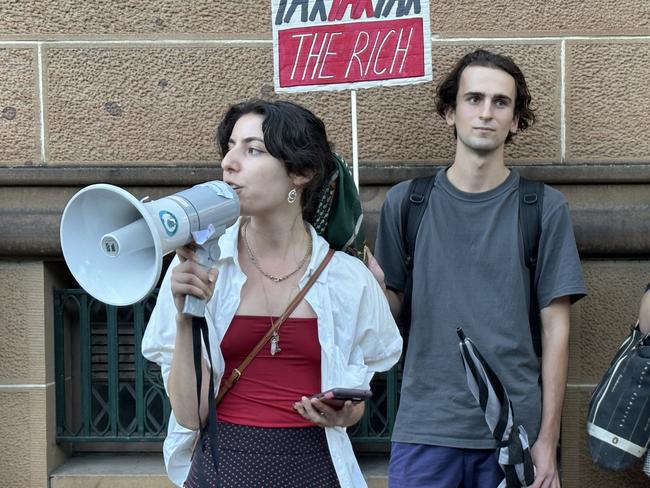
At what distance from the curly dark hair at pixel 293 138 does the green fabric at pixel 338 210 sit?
0.07 m

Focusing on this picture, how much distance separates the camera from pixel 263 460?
284 cm

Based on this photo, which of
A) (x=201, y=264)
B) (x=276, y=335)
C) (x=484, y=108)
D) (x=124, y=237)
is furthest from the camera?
(x=484, y=108)

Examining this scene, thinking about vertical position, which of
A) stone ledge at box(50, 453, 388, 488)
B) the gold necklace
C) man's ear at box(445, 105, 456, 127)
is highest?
man's ear at box(445, 105, 456, 127)

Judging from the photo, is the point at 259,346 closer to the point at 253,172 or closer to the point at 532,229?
the point at 253,172

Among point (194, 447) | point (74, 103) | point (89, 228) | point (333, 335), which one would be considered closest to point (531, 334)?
point (333, 335)

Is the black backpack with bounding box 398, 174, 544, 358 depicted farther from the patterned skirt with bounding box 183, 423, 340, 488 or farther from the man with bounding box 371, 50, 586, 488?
the patterned skirt with bounding box 183, 423, 340, 488

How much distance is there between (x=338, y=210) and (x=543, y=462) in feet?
3.88

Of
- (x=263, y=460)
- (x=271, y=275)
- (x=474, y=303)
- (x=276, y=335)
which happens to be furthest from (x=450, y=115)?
(x=263, y=460)

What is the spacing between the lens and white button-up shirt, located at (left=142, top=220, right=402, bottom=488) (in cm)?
290

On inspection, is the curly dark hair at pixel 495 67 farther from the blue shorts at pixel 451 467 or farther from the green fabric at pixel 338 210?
the blue shorts at pixel 451 467

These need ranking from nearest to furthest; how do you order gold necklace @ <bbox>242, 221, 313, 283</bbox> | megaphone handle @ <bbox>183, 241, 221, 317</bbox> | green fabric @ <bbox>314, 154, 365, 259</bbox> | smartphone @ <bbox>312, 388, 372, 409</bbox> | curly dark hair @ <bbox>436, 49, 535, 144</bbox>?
megaphone handle @ <bbox>183, 241, 221, 317</bbox> → smartphone @ <bbox>312, 388, 372, 409</bbox> → gold necklace @ <bbox>242, 221, 313, 283</bbox> → green fabric @ <bbox>314, 154, 365, 259</bbox> → curly dark hair @ <bbox>436, 49, 535, 144</bbox>

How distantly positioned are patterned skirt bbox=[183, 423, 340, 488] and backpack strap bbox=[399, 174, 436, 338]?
91cm

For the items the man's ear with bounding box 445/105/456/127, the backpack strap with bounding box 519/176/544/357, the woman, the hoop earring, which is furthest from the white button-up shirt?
the man's ear with bounding box 445/105/456/127

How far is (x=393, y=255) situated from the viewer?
3.74m
